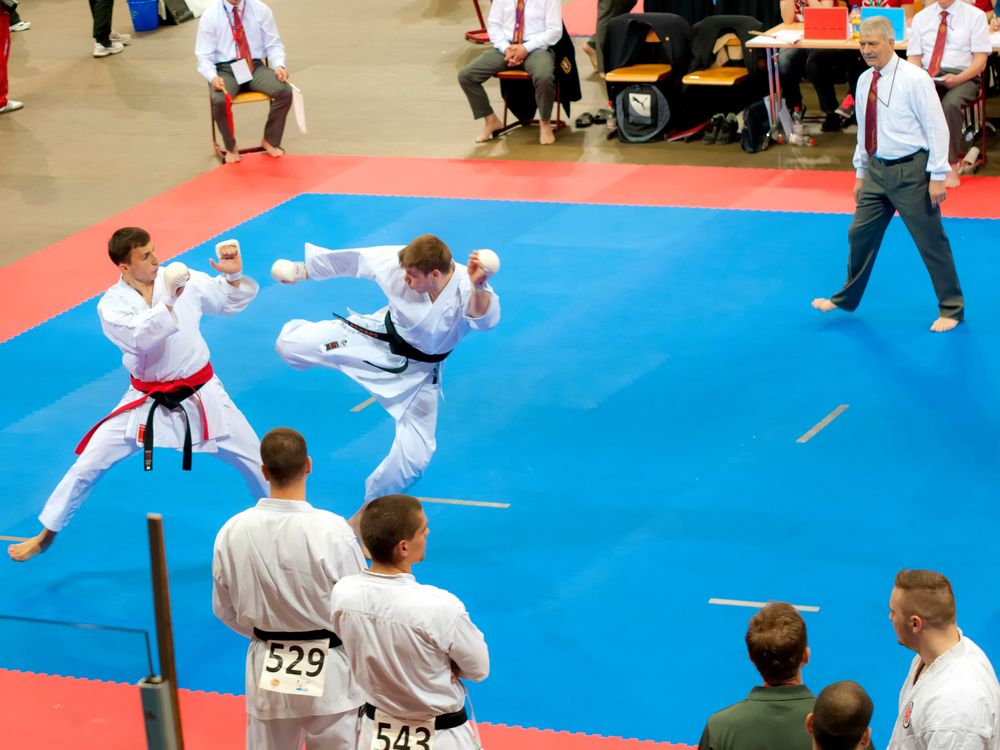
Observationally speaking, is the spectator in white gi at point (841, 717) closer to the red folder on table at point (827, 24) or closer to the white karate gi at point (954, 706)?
the white karate gi at point (954, 706)

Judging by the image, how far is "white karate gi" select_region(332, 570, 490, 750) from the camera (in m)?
3.80

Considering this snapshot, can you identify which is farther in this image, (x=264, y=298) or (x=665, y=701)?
(x=264, y=298)

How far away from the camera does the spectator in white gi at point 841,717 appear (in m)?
3.34

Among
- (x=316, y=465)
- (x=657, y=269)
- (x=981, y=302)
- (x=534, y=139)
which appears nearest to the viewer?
(x=316, y=465)

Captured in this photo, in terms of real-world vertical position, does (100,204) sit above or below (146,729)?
below

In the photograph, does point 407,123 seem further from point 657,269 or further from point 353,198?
point 657,269

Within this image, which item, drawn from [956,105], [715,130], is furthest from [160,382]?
[715,130]

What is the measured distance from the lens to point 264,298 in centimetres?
1005

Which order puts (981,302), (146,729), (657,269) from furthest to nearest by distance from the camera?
1. (657,269)
2. (981,302)
3. (146,729)

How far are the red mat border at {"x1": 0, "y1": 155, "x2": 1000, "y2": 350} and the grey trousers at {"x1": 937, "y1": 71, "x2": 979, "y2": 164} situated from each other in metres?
0.31

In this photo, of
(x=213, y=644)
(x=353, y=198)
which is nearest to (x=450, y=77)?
(x=353, y=198)

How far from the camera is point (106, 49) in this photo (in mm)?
17734

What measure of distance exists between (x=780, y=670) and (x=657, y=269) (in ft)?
21.7

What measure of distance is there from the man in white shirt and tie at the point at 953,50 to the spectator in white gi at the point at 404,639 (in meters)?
8.09
